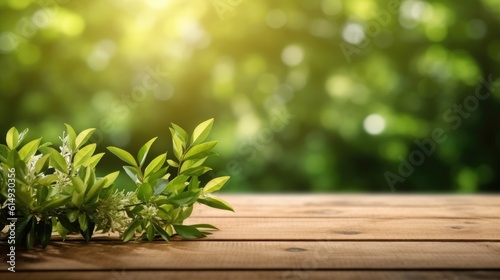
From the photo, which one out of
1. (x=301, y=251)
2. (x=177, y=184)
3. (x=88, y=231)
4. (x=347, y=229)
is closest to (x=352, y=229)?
(x=347, y=229)

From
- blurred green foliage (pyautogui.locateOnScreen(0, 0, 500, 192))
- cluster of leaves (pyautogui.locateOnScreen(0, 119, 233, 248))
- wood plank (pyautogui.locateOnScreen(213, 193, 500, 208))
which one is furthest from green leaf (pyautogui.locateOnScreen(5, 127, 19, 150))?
blurred green foliage (pyautogui.locateOnScreen(0, 0, 500, 192))

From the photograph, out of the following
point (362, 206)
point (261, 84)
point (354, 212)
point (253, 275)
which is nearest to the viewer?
point (253, 275)

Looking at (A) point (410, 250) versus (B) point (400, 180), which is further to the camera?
(B) point (400, 180)

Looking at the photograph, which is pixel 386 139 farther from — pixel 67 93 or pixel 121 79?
pixel 67 93

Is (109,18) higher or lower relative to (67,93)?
higher

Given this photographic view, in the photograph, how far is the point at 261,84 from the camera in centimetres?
360

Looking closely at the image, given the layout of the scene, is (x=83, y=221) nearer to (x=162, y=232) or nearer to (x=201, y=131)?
(x=162, y=232)

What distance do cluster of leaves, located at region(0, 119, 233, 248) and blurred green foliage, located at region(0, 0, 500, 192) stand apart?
2.21m

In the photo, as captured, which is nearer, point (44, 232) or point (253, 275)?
point (253, 275)

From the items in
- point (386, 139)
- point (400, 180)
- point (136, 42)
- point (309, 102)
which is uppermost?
point (136, 42)

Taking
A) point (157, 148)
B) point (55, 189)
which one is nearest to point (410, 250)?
point (55, 189)

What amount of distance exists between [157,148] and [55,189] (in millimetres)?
2283

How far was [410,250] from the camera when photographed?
40.1 inches

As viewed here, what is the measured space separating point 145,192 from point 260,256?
0.86 feet
